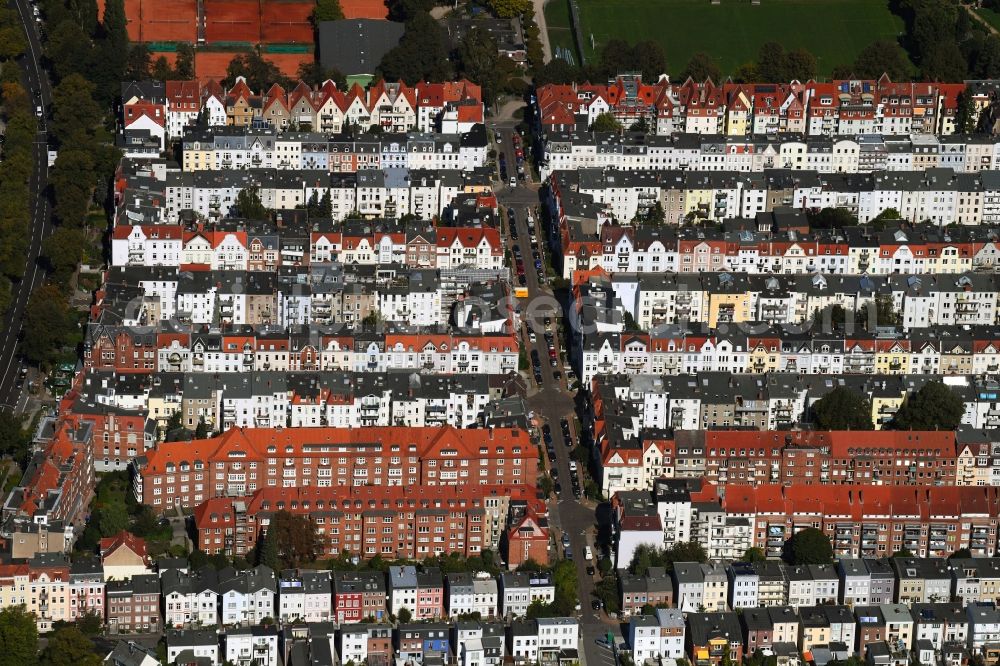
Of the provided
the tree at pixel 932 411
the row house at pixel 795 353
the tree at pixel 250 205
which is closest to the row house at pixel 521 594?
the row house at pixel 795 353

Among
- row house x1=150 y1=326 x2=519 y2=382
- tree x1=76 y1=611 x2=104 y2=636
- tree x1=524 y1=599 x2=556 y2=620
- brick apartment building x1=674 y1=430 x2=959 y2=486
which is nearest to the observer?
tree x1=76 y1=611 x2=104 y2=636

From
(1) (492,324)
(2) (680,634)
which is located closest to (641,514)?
(2) (680,634)

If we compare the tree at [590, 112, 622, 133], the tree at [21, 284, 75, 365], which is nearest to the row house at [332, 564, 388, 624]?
the tree at [21, 284, 75, 365]

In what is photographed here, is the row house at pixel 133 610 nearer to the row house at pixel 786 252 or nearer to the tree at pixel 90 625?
the tree at pixel 90 625

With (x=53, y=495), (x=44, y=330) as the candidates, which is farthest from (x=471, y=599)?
(x=44, y=330)

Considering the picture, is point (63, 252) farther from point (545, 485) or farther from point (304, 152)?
point (545, 485)

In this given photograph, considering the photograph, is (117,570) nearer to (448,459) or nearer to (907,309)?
(448,459)

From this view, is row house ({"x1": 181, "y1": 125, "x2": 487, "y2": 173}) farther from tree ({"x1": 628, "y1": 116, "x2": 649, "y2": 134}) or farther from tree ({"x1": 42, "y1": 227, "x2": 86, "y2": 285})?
tree ({"x1": 628, "y1": 116, "x2": 649, "y2": 134})
